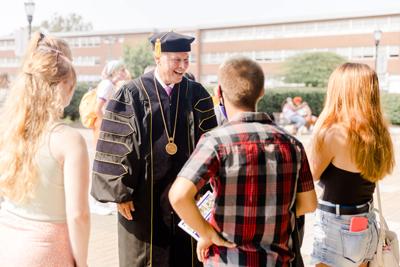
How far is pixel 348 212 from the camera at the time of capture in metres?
3.24

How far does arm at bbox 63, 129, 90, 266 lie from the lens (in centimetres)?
233

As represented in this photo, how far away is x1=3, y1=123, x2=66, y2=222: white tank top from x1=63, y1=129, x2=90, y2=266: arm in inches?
2.4

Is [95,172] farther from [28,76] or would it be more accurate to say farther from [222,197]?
[222,197]

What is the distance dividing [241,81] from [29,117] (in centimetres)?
100

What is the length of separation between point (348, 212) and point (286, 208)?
39.1 inches

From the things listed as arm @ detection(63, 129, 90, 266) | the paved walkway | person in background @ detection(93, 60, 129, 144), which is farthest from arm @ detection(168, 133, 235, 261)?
person in background @ detection(93, 60, 129, 144)

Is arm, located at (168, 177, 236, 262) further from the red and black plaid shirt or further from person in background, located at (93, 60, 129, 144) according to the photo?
person in background, located at (93, 60, 129, 144)

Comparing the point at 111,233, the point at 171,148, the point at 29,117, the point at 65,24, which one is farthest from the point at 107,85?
the point at 65,24

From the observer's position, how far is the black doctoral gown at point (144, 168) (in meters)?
3.34

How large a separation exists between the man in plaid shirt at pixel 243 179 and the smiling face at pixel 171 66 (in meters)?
1.18

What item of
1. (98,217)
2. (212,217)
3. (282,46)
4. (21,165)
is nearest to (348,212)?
(212,217)

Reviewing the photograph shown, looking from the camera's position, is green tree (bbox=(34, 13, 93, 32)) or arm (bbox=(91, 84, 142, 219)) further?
green tree (bbox=(34, 13, 93, 32))

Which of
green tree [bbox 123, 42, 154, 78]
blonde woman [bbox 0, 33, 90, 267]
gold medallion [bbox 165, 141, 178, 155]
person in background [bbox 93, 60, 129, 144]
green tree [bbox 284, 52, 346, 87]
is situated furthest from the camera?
green tree [bbox 123, 42, 154, 78]

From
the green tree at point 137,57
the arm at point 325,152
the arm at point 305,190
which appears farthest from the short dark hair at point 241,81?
the green tree at point 137,57
